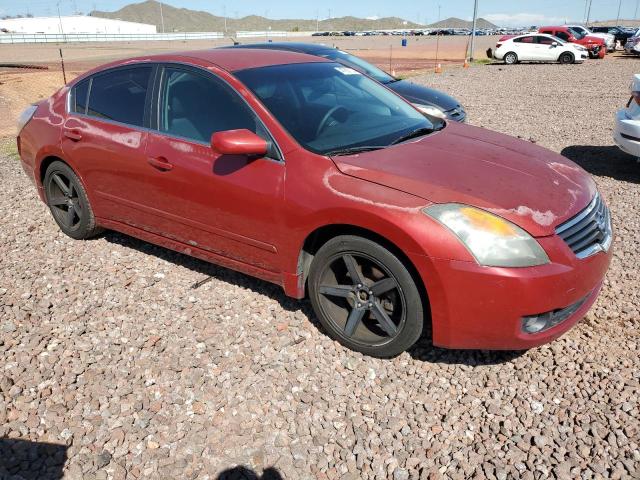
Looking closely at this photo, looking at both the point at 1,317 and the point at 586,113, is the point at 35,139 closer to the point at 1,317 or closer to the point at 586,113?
the point at 1,317

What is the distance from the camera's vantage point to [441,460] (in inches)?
101

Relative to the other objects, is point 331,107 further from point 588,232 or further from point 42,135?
point 42,135

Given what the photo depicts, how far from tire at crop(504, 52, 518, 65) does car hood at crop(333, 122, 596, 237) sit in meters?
24.8

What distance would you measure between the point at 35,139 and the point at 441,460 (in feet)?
14.5

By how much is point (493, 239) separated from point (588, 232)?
0.69 metres

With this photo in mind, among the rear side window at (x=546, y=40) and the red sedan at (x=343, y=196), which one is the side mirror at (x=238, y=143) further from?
the rear side window at (x=546, y=40)

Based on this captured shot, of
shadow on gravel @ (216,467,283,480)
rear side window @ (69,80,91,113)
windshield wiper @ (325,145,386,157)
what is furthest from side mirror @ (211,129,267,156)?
rear side window @ (69,80,91,113)

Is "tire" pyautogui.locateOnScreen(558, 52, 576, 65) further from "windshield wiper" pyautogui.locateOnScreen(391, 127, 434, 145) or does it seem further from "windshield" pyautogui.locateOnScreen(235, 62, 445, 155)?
"windshield wiper" pyautogui.locateOnScreen(391, 127, 434, 145)

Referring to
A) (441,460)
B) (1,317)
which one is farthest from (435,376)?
(1,317)

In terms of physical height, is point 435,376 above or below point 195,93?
below

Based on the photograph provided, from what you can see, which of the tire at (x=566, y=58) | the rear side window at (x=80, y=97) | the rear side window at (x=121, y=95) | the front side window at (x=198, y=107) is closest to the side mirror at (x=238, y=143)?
the front side window at (x=198, y=107)

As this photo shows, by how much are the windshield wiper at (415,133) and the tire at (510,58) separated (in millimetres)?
24754

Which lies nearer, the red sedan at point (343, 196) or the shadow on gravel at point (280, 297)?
the red sedan at point (343, 196)

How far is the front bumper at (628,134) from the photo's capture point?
6.36 meters
